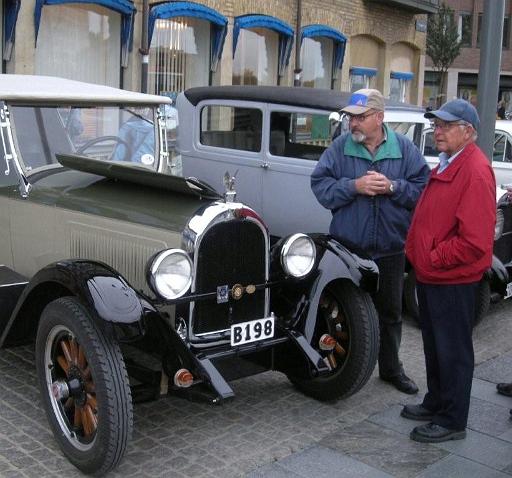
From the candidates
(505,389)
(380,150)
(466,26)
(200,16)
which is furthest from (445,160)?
(466,26)

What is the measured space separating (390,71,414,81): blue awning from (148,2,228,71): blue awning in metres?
7.43

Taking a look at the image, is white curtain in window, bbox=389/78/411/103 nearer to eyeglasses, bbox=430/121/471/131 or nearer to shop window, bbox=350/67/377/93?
shop window, bbox=350/67/377/93

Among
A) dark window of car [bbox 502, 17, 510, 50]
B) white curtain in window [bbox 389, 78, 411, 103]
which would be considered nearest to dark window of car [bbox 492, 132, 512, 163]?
white curtain in window [bbox 389, 78, 411, 103]

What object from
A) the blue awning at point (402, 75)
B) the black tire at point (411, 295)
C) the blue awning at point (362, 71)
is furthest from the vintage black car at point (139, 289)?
the blue awning at point (402, 75)

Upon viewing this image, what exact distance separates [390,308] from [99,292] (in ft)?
6.06

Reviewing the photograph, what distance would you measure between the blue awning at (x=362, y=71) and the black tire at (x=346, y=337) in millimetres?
14771

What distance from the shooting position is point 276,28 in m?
14.9

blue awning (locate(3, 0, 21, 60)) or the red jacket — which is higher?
blue awning (locate(3, 0, 21, 60))

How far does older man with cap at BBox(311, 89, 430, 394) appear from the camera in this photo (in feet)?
13.3

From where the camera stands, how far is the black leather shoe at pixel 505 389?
4.29 meters

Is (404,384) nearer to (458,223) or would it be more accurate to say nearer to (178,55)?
(458,223)

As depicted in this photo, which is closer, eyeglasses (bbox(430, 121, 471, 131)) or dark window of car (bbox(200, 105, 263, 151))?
eyeglasses (bbox(430, 121, 471, 131))

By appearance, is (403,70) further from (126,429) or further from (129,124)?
(126,429)

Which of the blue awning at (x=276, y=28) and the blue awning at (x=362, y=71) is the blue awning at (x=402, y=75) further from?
the blue awning at (x=276, y=28)
